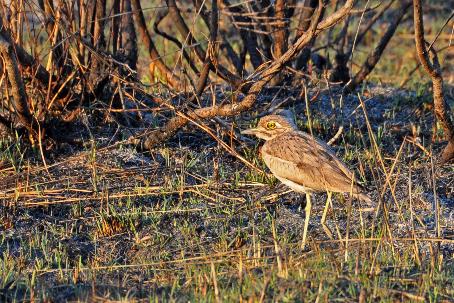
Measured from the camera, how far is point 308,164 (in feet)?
18.5

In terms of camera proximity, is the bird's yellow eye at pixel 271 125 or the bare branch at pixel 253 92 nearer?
the bare branch at pixel 253 92

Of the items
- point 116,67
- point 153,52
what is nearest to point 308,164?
point 116,67

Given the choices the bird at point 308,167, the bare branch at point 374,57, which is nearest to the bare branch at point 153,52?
the bare branch at point 374,57

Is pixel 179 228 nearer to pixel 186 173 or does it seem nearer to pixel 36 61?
pixel 186 173

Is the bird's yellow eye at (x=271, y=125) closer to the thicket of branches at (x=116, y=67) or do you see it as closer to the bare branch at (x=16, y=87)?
the thicket of branches at (x=116, y=67)

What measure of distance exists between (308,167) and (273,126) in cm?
59

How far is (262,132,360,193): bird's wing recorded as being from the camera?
5539 mm

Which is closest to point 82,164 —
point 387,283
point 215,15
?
point 215,15

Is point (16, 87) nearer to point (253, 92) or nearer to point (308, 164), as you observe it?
point (253, 92)

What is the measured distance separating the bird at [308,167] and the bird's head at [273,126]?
0.05 meters

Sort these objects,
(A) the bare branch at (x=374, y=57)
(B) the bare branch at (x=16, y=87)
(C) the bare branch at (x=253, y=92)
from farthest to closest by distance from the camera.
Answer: (A) the bare branch at (x=374, y=57), (B) the bare branch at (x=16, y=87), (C) the bare branch at (x=253, y=92)

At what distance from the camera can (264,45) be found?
7.80 m

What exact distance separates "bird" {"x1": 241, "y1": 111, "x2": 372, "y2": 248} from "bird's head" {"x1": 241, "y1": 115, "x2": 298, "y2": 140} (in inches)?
2.1

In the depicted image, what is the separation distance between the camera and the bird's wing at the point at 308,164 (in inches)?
218
